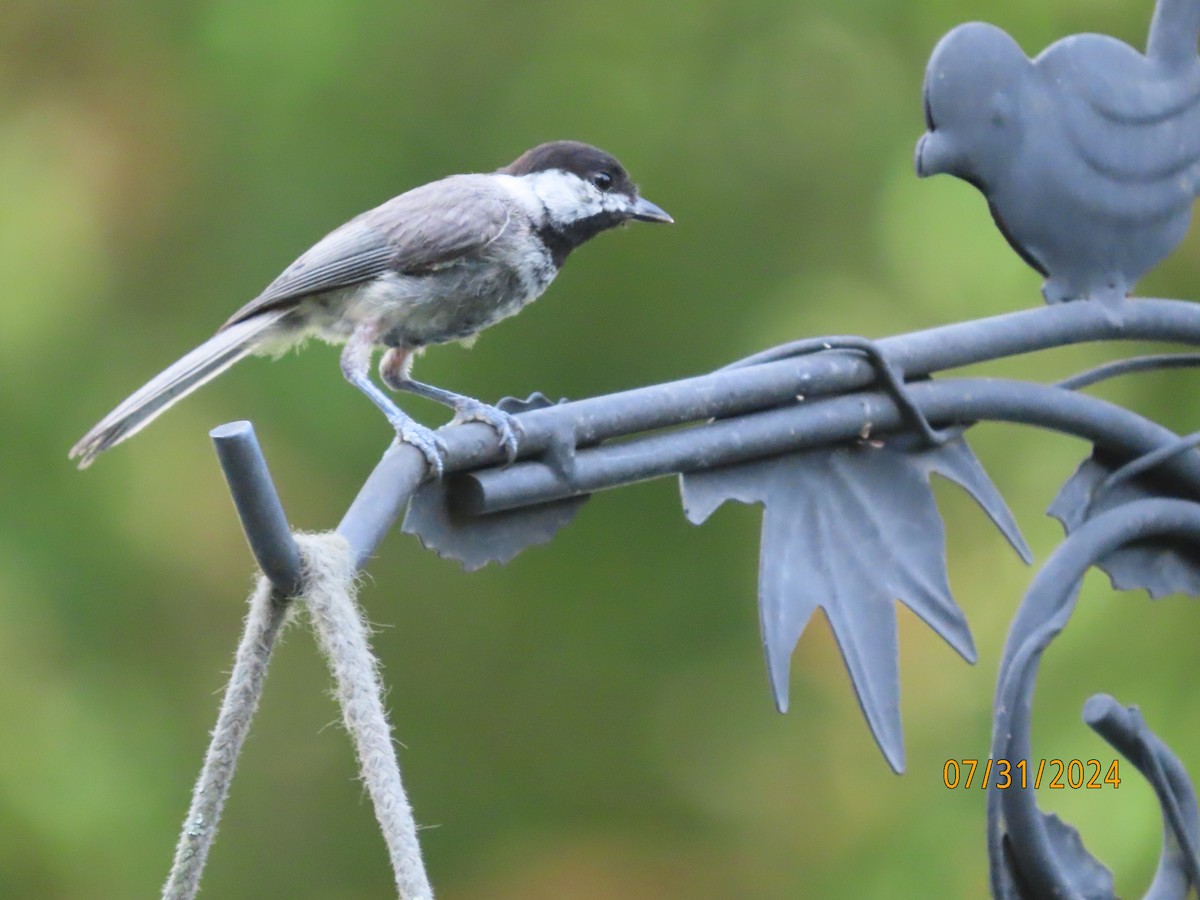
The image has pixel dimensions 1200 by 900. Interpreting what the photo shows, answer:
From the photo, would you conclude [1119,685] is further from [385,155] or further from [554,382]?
[385,155]

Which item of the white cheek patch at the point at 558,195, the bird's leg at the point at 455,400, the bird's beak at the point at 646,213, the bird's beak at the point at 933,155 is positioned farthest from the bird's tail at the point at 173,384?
the bird's beak at the point at 933,155

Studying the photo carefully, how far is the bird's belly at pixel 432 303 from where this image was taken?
166 cm

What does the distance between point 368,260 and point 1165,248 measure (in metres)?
0.83

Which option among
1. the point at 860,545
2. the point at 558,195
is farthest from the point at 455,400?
the point at 860,545

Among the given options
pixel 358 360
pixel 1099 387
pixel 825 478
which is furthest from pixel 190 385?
pixel 1099 387

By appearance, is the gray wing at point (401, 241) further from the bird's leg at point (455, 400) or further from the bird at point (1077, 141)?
the bird at point (1077, 141)

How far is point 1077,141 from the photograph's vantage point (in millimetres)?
1154

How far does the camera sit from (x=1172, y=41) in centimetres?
120

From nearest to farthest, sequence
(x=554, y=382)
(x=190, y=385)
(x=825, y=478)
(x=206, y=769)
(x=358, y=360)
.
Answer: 1. (x=206, y=769)
2. (x=825, y=478)
3. (x=190, y=385)
4. (x=358, y=360)
5. (x=554, y=382)

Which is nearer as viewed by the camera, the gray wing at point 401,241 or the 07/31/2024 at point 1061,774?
the gray wing at point 401,241

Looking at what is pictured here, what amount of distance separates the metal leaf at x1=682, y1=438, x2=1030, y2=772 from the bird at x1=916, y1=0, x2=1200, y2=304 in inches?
7.7

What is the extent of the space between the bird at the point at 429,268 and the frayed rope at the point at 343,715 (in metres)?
0.79

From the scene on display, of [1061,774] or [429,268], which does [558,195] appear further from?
[1061,774]

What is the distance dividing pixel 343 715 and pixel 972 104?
670 millimetres
